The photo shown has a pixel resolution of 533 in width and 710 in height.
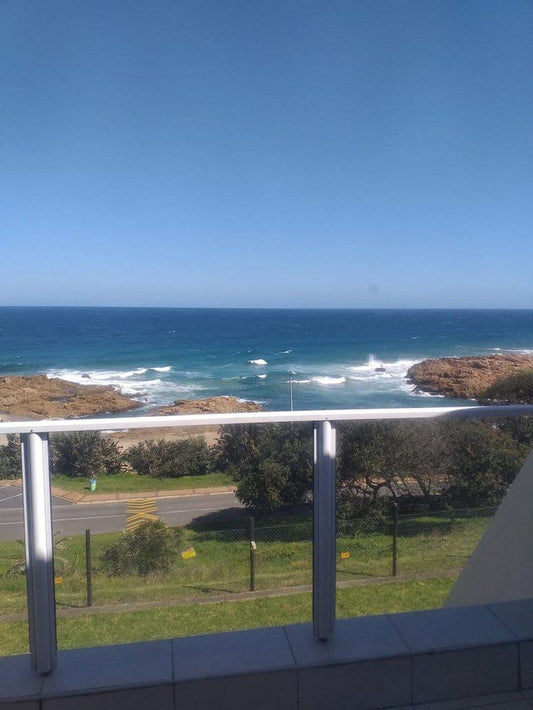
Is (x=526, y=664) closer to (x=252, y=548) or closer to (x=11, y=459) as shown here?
(x=252, y=548)

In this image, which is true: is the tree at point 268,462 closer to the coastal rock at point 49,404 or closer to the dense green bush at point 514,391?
the dense green bush at point 514,391

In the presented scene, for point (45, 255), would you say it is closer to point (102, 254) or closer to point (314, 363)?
point (102, 254)

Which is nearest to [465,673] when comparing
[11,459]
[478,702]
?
[478,702]

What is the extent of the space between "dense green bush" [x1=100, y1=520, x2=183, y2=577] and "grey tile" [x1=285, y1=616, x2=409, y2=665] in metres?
0.42

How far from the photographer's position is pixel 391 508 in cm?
149

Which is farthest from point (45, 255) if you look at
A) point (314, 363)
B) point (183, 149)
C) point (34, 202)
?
point (314, 363)

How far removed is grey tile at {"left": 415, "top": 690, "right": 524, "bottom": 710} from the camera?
133 cm

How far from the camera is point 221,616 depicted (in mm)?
1438

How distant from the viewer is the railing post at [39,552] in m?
1.27

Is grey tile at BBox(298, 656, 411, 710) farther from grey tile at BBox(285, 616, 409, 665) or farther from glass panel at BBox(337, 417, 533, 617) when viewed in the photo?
glass panel at BBox(337, 417, 533, 617)

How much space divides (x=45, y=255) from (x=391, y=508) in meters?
40.4

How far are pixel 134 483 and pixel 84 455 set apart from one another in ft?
0.46

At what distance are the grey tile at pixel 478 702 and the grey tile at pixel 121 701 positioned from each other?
2.10 feet

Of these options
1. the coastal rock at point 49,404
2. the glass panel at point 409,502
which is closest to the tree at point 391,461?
the glass panel at point 409,502
